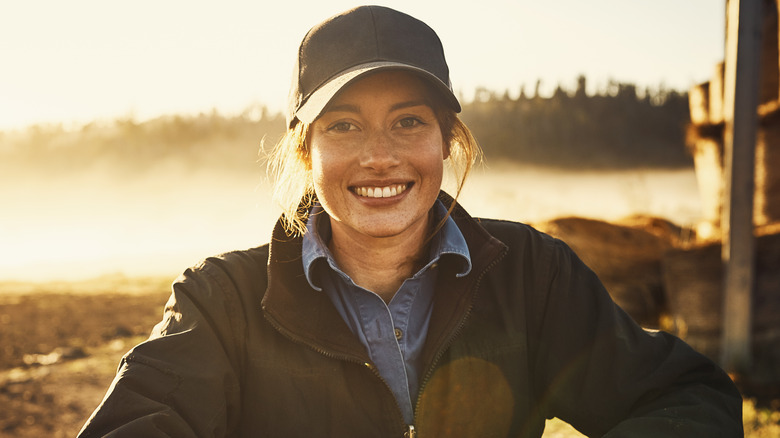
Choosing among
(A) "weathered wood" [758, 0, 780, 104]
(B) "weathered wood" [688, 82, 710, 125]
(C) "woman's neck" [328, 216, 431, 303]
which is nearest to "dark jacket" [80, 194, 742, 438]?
(C) "woman's neck" [328, 216, 431, 303]

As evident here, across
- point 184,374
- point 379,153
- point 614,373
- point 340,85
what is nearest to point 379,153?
point 379,153

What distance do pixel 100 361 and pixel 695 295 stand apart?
18.4ft

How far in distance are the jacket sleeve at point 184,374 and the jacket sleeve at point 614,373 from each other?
0.92 metres

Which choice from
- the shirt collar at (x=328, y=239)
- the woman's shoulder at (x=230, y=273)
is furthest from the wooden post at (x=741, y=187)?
the woman's shoulder at (x=230, y=273)

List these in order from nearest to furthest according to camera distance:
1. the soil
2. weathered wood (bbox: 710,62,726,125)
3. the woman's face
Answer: the woman's face, the soil, weathered wood (bbox: 710,62,726,125)

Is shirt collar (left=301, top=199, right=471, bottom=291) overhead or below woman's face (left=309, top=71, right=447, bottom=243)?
below

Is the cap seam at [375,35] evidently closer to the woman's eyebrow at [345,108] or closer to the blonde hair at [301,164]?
the woman's eyebrow at [345,108]

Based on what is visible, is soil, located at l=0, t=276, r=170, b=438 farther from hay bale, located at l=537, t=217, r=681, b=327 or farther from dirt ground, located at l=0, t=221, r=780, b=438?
hay bale, located at l=537, t=217, r=681, b=327

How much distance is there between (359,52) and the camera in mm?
1714

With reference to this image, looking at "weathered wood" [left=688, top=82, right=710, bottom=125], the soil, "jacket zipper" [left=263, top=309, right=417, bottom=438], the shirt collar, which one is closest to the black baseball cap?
Answer: the shirt collar

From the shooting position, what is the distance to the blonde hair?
1.92 meters

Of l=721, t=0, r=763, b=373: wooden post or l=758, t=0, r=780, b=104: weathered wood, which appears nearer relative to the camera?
l=721, t=0, r=763, b=373: wooden post

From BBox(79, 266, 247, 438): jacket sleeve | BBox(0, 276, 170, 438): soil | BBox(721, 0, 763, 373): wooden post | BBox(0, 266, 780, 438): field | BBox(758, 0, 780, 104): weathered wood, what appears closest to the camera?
BBox(79, 266, 247, 438): jacket sleeve

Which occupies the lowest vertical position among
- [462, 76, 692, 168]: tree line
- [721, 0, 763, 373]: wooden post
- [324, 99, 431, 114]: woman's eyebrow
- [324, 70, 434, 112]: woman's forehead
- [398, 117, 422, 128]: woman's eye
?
[462, 76, 692, 168]: tree line
